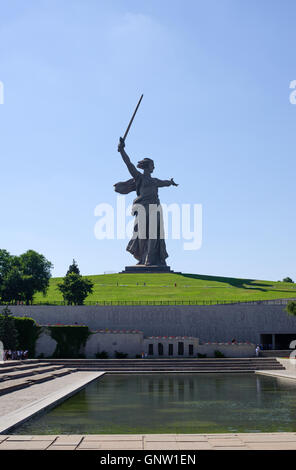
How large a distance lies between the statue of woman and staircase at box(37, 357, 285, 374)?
3579 cm

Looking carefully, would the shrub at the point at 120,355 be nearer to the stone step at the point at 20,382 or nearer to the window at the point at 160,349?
the window at the point at 160,349

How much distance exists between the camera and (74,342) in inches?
1720

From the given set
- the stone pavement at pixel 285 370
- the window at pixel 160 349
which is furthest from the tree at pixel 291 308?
the window at pixel 160 349

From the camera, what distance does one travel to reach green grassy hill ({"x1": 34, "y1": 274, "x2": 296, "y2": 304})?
59375 mm

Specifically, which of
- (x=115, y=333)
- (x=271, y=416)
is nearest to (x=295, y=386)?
(x=271, y=416)

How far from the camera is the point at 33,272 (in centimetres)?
6806

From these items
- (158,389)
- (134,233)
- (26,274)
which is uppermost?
(134,233)

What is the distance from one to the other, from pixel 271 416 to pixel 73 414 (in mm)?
6230

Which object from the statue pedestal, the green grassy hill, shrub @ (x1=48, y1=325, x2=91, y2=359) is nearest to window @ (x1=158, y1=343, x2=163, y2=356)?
shrub @ (x1=48, y1=325, x2=91, y2=359)

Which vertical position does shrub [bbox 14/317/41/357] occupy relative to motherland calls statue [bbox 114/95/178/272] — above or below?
below

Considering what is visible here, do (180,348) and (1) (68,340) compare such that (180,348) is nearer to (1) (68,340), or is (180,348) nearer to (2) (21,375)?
(1) (68,340)

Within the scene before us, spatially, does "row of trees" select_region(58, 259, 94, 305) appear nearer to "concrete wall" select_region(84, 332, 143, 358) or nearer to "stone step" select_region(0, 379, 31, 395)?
"concrete wall" select_region(84, 332, 143, 358)

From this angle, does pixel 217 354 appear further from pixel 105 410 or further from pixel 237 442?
pixel 237 442

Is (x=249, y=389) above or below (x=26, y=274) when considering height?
below
